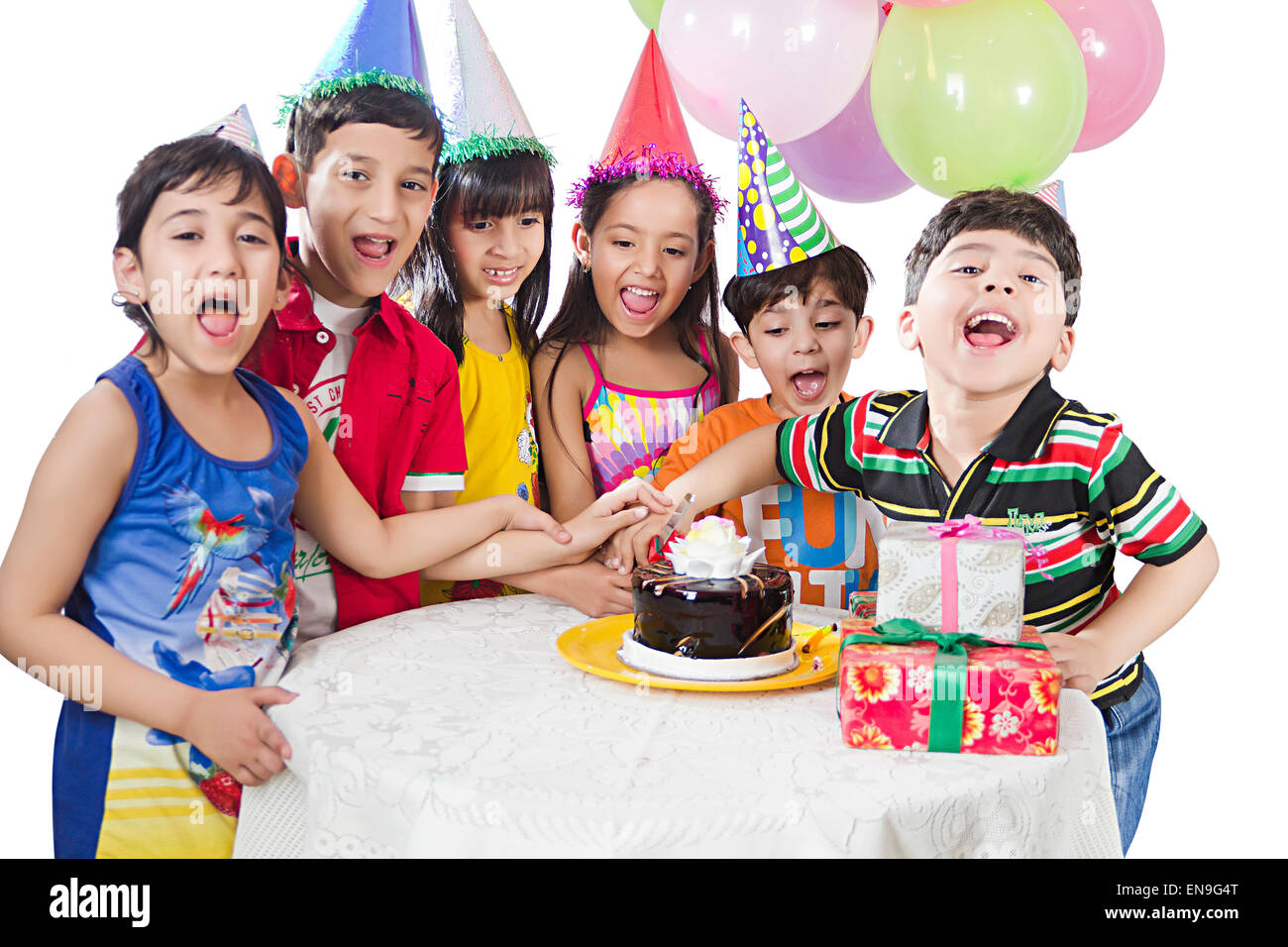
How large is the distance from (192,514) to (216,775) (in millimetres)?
398

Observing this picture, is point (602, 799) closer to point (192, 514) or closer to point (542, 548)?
point (192, 514)

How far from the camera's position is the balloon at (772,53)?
2.62m

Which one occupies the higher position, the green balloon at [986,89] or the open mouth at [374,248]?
the green balloon at [986,89]

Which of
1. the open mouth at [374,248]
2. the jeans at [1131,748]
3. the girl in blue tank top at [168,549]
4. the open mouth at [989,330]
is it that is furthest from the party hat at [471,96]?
the jeans at [1131,748]

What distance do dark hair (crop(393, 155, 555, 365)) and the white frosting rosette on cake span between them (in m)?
0.98

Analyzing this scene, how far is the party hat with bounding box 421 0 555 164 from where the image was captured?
252 centimetres

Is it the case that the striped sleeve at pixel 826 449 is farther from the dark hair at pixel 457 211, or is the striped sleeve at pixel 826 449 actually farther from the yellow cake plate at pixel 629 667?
the dark hair at pixel 457 211

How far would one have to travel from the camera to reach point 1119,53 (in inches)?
108

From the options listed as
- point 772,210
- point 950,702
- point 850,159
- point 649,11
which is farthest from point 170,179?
point 850,159

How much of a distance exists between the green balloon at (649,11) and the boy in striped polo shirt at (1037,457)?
1.21 m

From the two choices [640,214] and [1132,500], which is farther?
[640,214]
